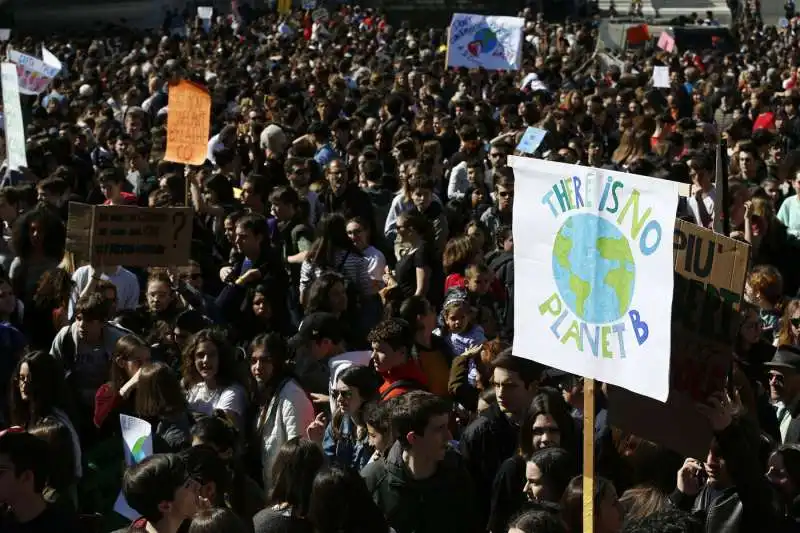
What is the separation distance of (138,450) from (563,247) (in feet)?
6.29

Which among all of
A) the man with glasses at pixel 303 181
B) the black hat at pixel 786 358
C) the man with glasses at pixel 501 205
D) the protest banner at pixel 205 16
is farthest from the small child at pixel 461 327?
the protest banner at pixel 205 16

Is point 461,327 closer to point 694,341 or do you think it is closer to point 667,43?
point 694,341

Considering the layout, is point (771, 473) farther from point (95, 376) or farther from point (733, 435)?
point (95, 376)

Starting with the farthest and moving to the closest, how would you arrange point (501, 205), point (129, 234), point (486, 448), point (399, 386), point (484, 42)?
point (484, 42) < point (501, 205) < point (129, 234) < point (399, 386) < point (486, 448)

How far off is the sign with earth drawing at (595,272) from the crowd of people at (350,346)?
435mm

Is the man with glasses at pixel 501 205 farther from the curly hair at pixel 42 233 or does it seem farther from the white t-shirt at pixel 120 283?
the curly hair at pixel 42 233

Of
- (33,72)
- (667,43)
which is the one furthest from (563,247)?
(667,43)

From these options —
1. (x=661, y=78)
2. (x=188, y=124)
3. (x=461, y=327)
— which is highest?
(x=188, y=124)

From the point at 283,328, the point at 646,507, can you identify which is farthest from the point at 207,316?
the point at 646,507

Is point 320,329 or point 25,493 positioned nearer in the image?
point 25,493

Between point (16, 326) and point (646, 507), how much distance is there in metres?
4.25

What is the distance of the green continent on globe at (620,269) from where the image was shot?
174 inches

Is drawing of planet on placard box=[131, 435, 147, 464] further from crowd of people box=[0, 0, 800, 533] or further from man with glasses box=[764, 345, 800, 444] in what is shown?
man with glasses box=[764, 345, 800, 444]

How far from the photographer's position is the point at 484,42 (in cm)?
1995
